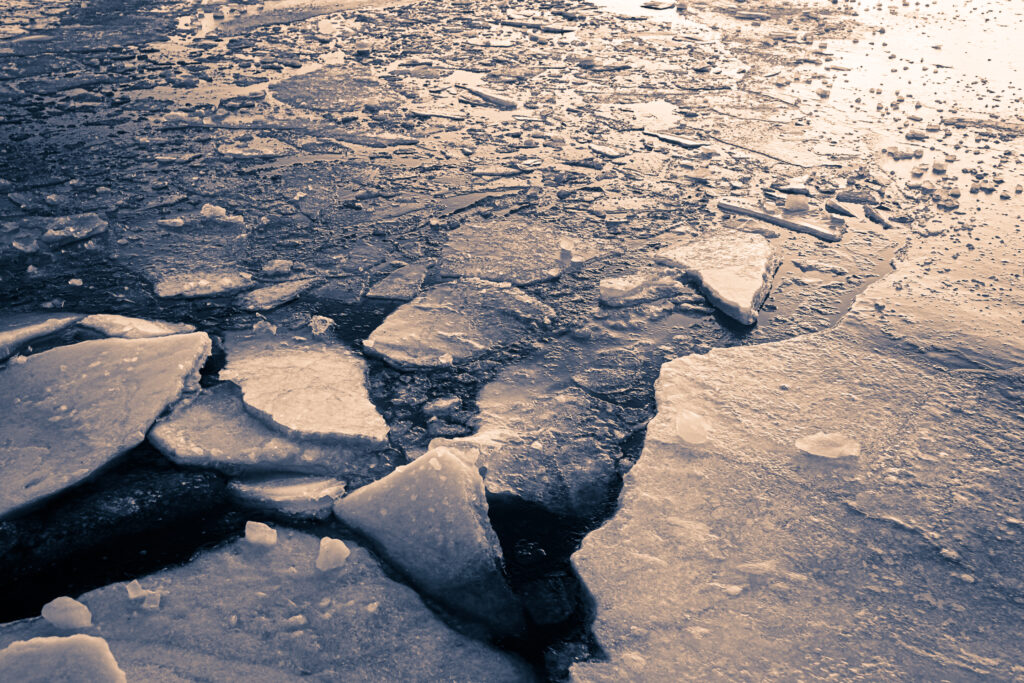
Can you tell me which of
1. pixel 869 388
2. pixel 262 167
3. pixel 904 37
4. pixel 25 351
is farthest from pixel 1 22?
pixel 904 37

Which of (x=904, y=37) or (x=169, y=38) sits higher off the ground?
(x=904, y=37)

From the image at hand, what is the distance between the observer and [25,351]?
203 cm

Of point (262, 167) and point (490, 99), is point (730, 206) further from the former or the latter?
point (262, 167)

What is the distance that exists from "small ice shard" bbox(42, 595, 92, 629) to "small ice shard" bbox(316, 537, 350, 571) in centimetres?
42

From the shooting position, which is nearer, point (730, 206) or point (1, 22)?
point (730, 206)

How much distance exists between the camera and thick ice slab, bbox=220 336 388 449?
181cm

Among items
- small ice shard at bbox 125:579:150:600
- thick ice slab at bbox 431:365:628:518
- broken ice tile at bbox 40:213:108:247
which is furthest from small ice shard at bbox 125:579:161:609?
broken ice tile at bbox 40:213:108:247

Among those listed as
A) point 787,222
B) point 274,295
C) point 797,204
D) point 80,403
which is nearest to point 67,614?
point 80,403

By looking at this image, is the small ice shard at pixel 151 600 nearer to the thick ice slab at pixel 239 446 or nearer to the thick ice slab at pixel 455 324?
the thick ice slab at pixel 239 446

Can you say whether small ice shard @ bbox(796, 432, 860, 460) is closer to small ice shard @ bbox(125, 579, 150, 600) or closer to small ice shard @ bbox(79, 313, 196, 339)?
small ice shard @ bbox(125, 579, 150, 600)

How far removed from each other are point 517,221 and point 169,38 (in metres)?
3.53

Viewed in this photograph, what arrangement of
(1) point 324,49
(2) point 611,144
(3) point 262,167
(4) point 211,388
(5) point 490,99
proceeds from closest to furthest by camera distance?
(4) point 211,388 < (3) point 262,167 < (2) point 611,144 < (5) point 490,99 < (1) point 324,49

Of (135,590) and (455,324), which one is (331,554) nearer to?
(135,590)

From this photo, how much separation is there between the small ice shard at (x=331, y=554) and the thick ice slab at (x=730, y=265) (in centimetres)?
145
